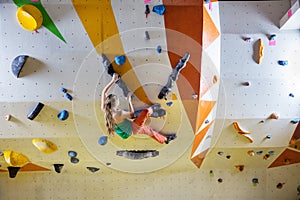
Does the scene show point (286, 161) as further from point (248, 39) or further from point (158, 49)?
point (158, 49)

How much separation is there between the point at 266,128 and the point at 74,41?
185 cm

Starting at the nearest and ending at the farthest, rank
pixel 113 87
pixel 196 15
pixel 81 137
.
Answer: pixel 196 15 < pixel 113 87 < pixel 81 137

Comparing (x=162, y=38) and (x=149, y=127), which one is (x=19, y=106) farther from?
(x=162, y=38)

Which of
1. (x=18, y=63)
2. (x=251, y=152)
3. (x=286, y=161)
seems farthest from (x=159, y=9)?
(x=286, y=161)

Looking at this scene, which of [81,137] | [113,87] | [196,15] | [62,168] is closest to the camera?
[196,15]

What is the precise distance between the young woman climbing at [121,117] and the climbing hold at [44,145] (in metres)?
0.62

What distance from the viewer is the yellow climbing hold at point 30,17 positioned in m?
2.57

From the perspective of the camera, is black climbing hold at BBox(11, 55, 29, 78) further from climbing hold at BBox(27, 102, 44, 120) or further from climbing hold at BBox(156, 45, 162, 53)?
climbing hold at BBox(156, 45, 162, 53)

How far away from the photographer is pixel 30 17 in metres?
2.57

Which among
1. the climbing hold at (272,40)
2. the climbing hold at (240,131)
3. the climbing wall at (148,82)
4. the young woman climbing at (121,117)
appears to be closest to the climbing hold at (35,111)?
the climbing wall at (148,82)

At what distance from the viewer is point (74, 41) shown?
2.69 meters

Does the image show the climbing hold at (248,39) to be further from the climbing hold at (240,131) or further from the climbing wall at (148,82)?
the climbing hold at (240,131)

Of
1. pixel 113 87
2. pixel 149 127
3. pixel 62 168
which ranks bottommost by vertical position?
A: pixel 62 168

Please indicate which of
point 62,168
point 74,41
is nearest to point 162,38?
point 74,41
